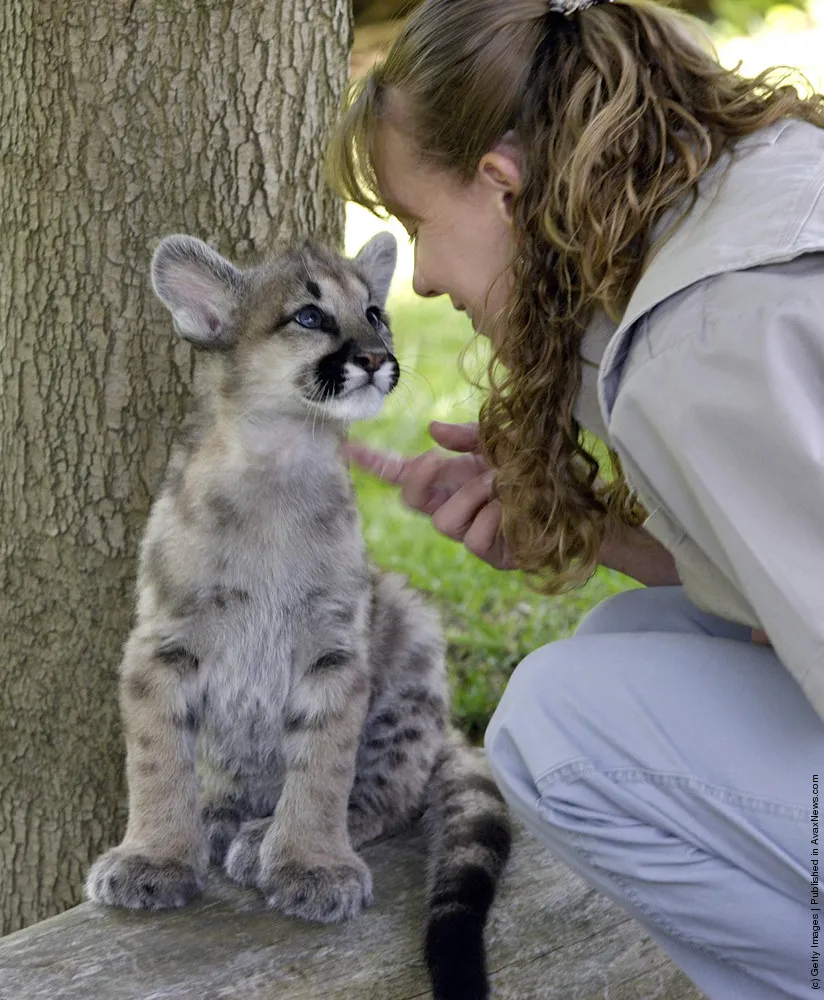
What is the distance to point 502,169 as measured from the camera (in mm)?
2654

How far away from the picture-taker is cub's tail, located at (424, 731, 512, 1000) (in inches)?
101

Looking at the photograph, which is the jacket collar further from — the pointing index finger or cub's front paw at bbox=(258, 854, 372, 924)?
cub's front paw at bbox=(258, 854, 372, 924)

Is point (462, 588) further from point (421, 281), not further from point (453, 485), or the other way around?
point (421, 281)

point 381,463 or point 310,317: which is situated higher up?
point 310,317

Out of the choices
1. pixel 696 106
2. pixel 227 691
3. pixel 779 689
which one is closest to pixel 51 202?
pixel 227 691

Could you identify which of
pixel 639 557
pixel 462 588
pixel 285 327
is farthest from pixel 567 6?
pixel 462 588

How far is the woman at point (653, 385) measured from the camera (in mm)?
2121

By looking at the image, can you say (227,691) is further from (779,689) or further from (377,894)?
(779,689)

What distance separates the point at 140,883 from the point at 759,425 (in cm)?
171

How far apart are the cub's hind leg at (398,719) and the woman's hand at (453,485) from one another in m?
0.34

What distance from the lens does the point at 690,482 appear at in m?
2.18

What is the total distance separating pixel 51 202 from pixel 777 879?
2.46 metres

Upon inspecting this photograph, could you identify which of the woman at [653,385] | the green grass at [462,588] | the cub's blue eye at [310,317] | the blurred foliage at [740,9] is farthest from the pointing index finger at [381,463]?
the blurred foliage at [740,9]

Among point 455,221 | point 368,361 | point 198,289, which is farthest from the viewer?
point 198,289
